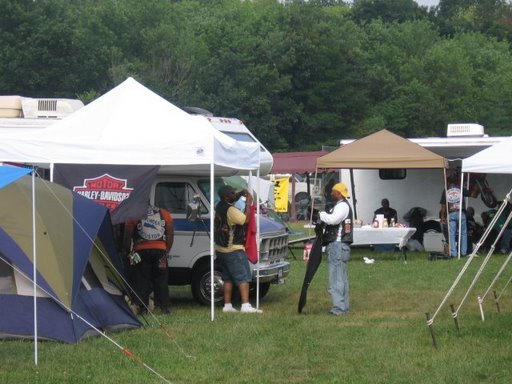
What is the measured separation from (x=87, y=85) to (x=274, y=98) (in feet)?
36.1

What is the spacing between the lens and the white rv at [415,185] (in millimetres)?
23406

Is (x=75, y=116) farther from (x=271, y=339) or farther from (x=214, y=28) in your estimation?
(x=214, y=28)

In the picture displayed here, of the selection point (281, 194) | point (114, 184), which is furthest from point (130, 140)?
point (281, 194)

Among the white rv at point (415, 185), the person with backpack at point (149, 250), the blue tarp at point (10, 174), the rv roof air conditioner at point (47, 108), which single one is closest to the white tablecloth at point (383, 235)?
the white rv at point (415, 185)

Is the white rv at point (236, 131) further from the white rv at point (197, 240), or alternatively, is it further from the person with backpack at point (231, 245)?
the person with backpack at point (231, 245)

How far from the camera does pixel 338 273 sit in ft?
44.2

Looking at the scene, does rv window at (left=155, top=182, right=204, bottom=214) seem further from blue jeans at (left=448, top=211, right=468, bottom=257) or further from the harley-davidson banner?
blue jeans at (left=448, top=211, right=468, bottom=257)

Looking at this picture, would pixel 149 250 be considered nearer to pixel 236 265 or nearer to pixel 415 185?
pixel 236 265

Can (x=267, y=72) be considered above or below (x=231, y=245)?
above

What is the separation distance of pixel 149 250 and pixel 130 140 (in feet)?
4.78

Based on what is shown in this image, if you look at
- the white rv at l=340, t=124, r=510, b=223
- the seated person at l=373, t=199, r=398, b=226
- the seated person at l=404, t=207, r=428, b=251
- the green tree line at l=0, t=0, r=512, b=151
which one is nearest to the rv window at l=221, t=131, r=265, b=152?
the white rv at l=340, t=124, r=510, b=223

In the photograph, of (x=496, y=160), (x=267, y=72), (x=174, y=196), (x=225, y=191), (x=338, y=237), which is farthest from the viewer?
(x=267, y=72)

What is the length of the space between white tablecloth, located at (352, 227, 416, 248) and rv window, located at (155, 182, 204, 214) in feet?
25.9

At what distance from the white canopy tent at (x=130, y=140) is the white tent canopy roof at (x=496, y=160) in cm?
304
